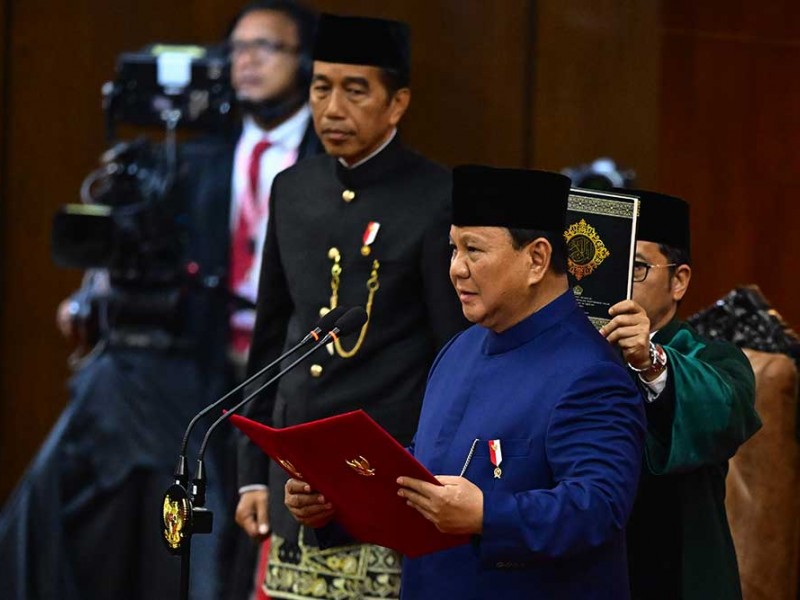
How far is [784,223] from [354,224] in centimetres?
253

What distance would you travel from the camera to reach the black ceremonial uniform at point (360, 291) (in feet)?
10.8

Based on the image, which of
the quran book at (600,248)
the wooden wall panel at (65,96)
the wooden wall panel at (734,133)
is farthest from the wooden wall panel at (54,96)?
the quran book at (600,248)

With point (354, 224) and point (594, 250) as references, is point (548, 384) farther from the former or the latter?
point (354, 224)

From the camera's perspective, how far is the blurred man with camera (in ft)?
16.2

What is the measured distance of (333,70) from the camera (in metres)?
3.41

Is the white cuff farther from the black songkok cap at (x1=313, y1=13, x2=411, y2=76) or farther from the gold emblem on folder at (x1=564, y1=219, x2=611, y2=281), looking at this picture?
the black songkok cap at (x1=313, y1=13, x2=411, y2=76)

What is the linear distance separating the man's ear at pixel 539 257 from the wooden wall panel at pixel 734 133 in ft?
9.64

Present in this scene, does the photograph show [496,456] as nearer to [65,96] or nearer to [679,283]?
[679,283]

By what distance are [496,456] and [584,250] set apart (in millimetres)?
477

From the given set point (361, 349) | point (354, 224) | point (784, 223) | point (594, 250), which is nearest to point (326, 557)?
point (361, 349)

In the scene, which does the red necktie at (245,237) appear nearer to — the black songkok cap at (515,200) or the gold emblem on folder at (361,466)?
the black songkok cap at (515,200)

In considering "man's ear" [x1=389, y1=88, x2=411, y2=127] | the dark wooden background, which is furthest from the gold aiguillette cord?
the dark wooden background

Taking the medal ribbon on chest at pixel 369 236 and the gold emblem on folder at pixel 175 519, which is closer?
the gold emblem on folder at pixel 175 519

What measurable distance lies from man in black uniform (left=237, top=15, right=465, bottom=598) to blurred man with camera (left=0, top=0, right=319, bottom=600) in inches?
55.5
